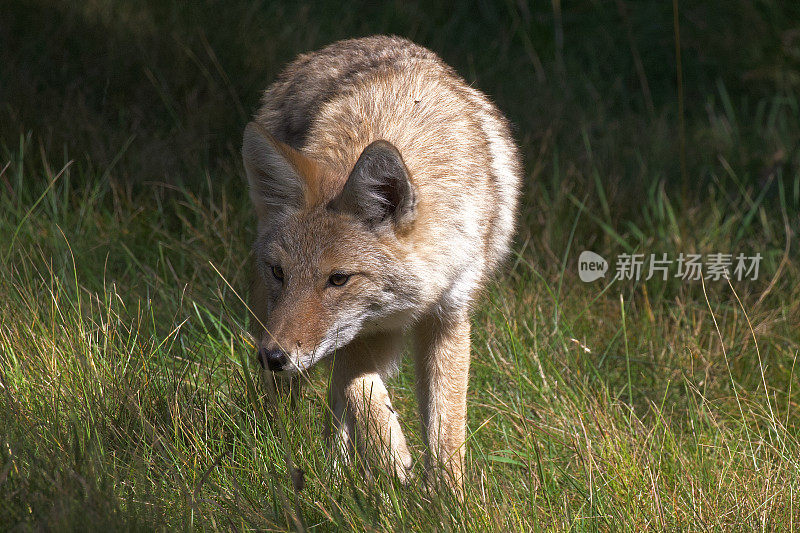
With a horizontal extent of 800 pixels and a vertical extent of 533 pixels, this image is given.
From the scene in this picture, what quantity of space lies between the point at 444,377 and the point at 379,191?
0.91 metres

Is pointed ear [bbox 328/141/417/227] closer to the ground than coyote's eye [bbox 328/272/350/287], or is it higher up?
higher up

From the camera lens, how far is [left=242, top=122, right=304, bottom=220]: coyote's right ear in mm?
3455

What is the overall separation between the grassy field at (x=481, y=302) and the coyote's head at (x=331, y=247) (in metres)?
0.30

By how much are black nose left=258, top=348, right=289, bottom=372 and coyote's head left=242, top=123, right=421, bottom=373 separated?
26 mm

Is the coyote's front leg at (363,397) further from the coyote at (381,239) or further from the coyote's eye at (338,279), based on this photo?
the coyote's eye at (338,279)

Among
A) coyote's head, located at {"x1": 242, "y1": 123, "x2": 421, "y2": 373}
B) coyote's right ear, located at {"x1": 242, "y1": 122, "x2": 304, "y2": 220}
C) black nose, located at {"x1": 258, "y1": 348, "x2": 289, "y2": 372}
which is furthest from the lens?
coyote's right ear, located at {"x1": 242, "y1": 122, "x2": 304, "y2": 220}

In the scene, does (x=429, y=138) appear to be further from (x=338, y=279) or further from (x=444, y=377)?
(x=444, y=377)

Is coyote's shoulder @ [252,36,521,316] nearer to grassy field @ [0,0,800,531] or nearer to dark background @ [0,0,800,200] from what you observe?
grassy field @ [0,0,800,531]

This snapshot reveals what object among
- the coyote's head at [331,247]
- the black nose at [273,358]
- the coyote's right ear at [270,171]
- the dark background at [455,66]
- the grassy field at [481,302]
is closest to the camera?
the grassy field at [481,302]

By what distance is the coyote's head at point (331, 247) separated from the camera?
3.27 metres

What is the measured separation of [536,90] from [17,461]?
5.42 m

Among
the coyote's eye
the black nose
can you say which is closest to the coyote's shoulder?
the coyote's eye

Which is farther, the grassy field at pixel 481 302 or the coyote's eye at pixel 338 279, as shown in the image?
the coyote's eye at pixel 338 279

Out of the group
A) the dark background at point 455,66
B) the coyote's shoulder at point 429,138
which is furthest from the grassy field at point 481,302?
the coyote's shoulder at point 429,138
